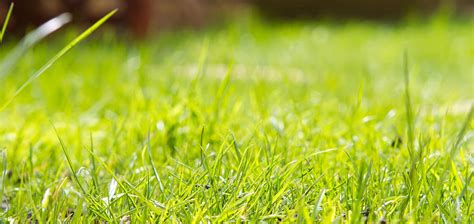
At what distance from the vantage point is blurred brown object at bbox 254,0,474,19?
297 inches

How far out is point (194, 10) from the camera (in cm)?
608

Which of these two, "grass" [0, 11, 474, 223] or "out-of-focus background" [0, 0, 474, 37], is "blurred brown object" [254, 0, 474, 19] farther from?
"grass" [0, 11, 474, 223]

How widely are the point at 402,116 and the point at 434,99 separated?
0.85 meters

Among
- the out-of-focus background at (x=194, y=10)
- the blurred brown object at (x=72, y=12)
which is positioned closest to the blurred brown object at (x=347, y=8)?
the out-of-focus background at (x=194, y=10)

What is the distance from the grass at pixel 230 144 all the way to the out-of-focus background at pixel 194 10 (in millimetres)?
415

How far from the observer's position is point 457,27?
5.98 meters

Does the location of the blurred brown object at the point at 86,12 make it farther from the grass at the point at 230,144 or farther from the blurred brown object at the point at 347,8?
the blurred brown object at the point at 347,8

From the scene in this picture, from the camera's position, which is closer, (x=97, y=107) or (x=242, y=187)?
(x=242, y=187)

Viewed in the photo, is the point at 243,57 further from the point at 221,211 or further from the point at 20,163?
the point at 221,211

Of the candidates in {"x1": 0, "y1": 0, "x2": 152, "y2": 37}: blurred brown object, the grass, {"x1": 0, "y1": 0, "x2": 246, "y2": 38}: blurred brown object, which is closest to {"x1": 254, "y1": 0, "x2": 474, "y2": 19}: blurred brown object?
{"x1": 0, "y1": 0, "x2": 246, "y2": 38}: blurred brown object

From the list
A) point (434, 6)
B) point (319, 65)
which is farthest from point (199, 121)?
point (434, 6)

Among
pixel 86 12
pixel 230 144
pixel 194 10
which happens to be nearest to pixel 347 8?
pixel 194 10

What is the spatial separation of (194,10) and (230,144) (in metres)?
4.94

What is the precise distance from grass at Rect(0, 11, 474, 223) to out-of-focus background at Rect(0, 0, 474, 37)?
1.36 feet
